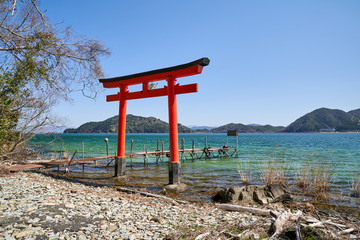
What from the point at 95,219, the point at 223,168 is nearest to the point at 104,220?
the point at 95,219

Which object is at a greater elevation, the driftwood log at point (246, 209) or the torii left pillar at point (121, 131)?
the torii left pillar at point (121, 131)

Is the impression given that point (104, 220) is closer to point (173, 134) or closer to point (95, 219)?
point (95, 219)

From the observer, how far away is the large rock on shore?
676 cm

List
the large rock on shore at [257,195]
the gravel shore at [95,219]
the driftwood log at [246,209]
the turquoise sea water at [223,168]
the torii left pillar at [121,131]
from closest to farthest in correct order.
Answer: the gravel shore at [95,219], the driftwood log at [246,209], the large rock on shore at [257,195], the turquoise sea water at [223,168], the torii left pillar at [121,131]

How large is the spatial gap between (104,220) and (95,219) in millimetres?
163

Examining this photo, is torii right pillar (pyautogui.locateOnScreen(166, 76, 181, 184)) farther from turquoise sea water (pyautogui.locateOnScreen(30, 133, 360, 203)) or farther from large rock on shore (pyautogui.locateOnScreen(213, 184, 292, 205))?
large rock on shore (pyautogui.locateOnScreen(213, 184, 292, 205))

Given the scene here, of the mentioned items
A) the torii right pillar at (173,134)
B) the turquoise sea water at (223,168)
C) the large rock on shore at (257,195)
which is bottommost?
the turquoise sea water at (223,168)

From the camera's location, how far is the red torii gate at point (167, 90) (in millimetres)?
8008

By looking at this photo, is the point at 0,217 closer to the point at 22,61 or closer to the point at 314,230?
the point at 22,61

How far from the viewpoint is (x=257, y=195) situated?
6848mm

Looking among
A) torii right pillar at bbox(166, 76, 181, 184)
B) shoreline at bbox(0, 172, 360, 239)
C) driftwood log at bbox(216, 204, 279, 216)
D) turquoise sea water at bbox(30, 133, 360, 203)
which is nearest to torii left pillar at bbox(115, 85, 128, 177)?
turquoise sea water at bbox(30, 133, 360, 203)

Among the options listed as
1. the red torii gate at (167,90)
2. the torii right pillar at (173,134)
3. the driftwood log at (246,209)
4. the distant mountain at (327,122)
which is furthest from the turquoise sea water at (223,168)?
the distant mountain at (327,122)

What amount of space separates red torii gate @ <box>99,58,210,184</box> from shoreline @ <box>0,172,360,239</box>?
3062 millimetres

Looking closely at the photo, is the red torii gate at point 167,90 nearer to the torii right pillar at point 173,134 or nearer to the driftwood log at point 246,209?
the torii right pillar at point 173,134
